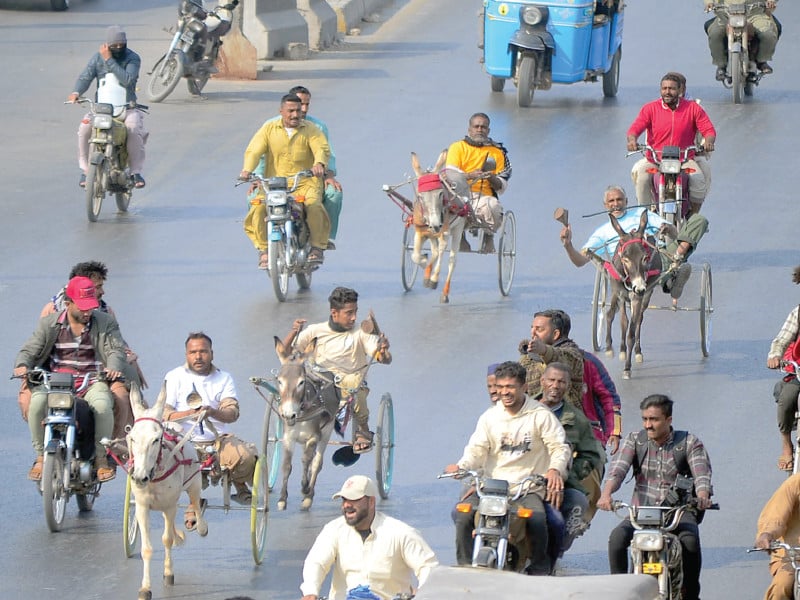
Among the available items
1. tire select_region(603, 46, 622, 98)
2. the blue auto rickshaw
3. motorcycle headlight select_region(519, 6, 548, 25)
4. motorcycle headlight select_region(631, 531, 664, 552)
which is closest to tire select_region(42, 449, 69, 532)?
motorcycle headlight select_region(631, 531, 664, 552)

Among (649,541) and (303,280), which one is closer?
(649,541)

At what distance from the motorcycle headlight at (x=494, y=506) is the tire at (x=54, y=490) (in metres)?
3.22

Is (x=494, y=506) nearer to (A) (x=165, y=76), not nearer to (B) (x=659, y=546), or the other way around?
(B) (x=659, y=546)

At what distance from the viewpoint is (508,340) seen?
18219 mm

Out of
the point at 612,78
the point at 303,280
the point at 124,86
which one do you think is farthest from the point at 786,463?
the point at 612,78

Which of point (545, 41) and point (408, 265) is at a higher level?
point (545, 41)

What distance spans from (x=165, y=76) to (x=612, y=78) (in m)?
6.48

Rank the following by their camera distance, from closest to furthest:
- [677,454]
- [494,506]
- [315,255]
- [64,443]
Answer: [494,506] → [677,454] → [64,443] → [315,255]

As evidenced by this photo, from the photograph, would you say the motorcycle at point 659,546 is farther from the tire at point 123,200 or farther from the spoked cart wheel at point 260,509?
the tire at point 123,200

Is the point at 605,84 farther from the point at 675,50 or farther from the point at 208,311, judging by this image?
the point at 208,311

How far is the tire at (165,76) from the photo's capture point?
2667 cm

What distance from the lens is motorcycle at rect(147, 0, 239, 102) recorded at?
1046 inches

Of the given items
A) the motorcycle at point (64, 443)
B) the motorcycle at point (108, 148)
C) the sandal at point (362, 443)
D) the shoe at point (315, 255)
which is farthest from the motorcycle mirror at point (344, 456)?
the motorcycle at point (108, 148)

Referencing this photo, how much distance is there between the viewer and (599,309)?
18250mm
